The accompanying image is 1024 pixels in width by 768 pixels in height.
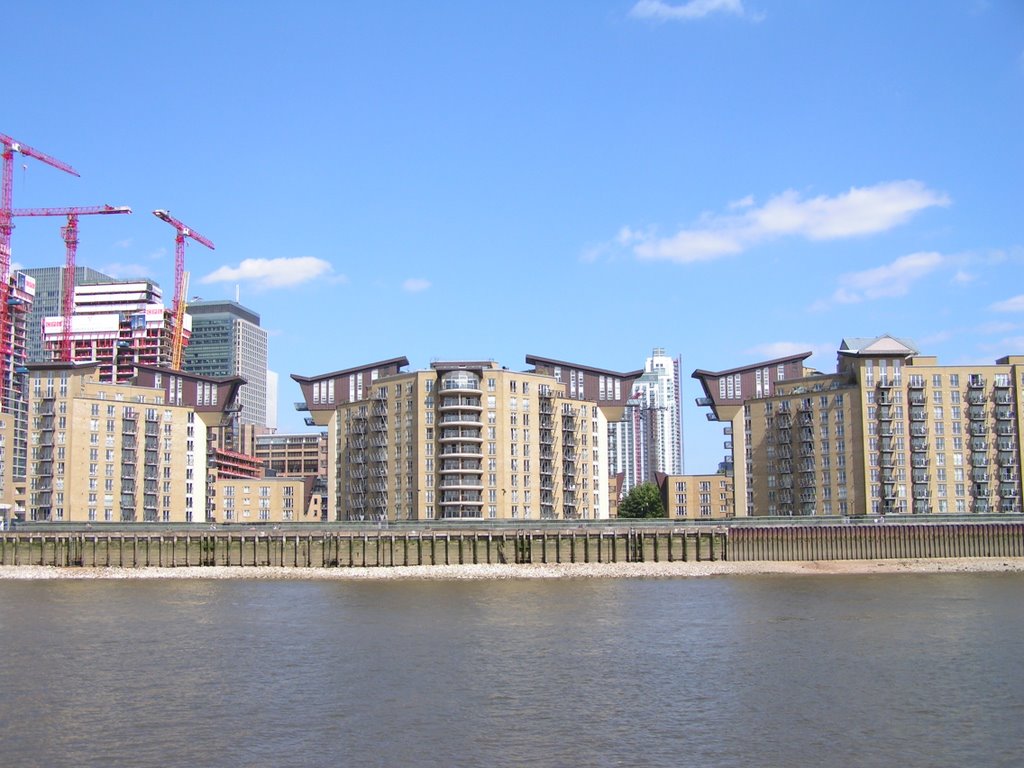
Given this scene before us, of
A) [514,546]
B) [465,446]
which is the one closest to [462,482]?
[465,446]

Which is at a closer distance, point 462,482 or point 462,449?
point 462,482

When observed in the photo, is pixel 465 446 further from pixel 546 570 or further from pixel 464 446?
pixel 546 570

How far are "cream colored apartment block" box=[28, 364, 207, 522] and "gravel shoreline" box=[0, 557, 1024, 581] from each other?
26.9m

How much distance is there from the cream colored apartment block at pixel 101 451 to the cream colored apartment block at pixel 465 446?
1251 inches

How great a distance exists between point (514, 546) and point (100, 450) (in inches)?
2770

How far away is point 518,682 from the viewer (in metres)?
65.1

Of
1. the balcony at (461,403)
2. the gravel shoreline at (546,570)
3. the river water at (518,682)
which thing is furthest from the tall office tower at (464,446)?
the river water at (518,682)

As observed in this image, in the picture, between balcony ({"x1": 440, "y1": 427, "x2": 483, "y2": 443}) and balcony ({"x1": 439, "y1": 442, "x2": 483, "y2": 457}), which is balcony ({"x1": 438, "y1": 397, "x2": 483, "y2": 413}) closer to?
balcony ({"x1": 440, "y1": 427, "x2": 483, "y2": 443})

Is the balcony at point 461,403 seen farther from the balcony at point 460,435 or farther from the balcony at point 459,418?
the balcony at point 460,435

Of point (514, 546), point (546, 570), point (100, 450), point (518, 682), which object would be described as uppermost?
point (100, 450)

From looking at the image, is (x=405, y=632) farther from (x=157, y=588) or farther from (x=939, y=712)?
(x=157, y=588)

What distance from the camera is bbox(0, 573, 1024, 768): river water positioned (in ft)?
164

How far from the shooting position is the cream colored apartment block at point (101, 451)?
18262 cm

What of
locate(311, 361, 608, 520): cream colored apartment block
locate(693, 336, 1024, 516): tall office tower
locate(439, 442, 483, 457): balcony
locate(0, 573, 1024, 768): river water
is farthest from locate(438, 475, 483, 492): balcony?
locate(0, 573, 1024, 768): river water
